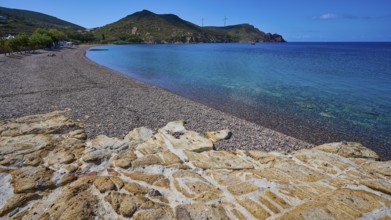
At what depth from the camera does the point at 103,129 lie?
1139cm

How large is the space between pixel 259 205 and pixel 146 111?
1081 centimetres

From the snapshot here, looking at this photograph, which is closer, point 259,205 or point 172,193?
point 259,205

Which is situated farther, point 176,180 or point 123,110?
point 123,110

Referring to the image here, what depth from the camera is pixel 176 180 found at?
279 inches

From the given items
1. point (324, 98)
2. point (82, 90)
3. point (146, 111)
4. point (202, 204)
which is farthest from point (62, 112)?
point (324, 98)

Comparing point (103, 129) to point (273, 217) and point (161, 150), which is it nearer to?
point (161, 150)

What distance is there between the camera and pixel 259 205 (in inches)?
232

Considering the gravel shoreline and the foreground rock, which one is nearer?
the foreground rock

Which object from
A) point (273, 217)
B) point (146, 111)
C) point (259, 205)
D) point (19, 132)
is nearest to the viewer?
point (273, 217)

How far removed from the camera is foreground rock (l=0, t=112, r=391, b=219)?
5.73m

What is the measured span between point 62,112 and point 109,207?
1046 centimetres

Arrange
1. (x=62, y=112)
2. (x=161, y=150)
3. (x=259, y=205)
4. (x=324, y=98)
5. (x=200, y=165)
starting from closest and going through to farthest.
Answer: (x=259, y=205) < (x=200, y=165) < (x=161, y=150) < (x=62, y=112) < (x=324, y=98)

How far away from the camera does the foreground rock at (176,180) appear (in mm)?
5727

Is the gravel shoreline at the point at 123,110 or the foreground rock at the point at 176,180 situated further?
the gravel shoreline at the point at 123,110
